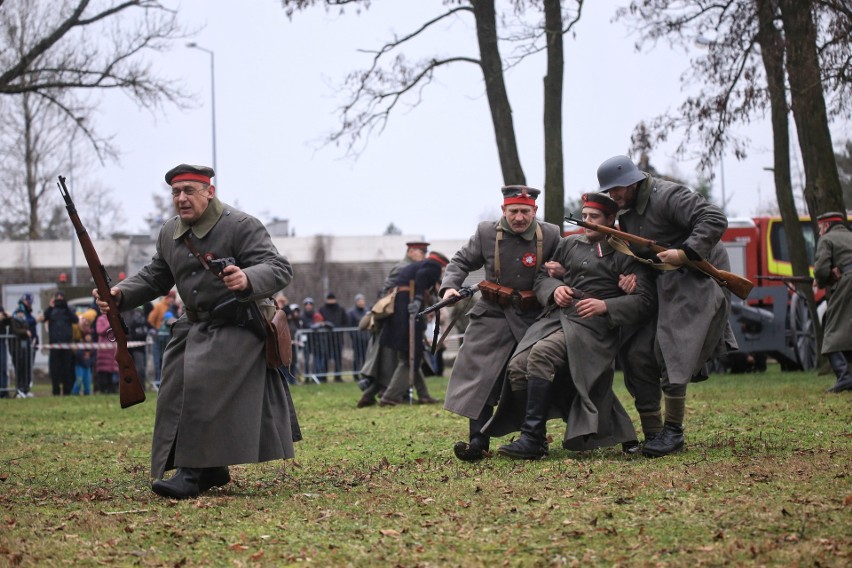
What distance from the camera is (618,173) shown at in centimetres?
906

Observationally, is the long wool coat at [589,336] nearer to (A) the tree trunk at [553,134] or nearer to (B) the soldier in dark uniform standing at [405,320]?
(B) the soldier in dark uniform standing at [405,320]

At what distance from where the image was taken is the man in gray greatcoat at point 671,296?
Answer: 8.89 meters

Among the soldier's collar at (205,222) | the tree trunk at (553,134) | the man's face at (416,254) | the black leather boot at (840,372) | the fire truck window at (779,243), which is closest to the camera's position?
the soldier's collar at (205,222)

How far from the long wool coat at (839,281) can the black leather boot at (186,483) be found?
8.37 m

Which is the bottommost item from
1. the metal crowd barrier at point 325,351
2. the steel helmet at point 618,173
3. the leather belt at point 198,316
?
the metal crowd barrier at point 325,351

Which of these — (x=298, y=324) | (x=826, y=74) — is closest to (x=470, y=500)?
(x=826, y=74)

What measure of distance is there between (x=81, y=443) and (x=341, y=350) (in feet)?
47.5

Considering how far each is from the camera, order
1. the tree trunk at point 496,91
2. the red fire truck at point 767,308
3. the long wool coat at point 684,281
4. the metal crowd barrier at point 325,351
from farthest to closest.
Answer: the metal crowd barrier at point 325,351 < the red fire truck at point 767,308 < the tree trunk at point 496,91 < the long wool coat at point 684,281

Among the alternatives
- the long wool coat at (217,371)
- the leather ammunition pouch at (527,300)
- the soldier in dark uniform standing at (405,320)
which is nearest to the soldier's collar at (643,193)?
the leather ammunition pouch at (527,300)

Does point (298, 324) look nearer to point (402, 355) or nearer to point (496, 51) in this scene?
point (496, 51)

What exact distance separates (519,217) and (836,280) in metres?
6.14

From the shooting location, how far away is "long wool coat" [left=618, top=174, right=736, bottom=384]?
8867 millimetres

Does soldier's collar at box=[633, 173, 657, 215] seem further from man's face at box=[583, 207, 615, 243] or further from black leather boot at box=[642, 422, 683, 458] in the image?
black leather boot at box=[642, 422, 683, 458]

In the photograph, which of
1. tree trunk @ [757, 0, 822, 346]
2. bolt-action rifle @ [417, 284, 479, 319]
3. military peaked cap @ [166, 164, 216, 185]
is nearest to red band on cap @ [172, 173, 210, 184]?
military peaked cap @ [166, 164, 216, 185]
